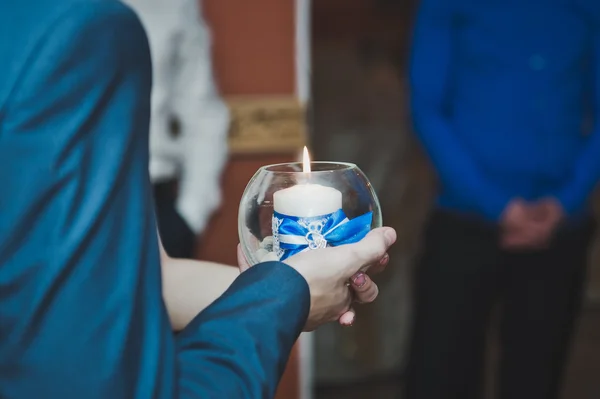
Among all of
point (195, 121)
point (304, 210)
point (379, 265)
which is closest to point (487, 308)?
point (195, 121)

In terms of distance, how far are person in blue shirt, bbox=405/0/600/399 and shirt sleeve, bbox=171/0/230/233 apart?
58 cm

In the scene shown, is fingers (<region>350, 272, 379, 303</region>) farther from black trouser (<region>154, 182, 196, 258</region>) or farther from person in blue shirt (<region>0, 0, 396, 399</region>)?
black trouser (<region>154, 182, 196, 258</region>)

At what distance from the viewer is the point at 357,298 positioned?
77 centimetres

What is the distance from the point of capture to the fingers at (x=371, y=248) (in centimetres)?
70

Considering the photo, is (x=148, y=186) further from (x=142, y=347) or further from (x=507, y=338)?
(x=507, y=338)

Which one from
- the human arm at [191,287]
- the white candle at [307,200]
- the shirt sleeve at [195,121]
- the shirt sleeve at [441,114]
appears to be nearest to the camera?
the white candle at [307,200]

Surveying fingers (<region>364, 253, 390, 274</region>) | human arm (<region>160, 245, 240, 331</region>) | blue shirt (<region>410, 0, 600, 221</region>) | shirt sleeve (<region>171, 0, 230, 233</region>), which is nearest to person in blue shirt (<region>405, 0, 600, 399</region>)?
blue shirt (<region>410, 0, 600, 221</region>)

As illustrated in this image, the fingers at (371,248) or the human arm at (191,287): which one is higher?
the fingers at (371,248)

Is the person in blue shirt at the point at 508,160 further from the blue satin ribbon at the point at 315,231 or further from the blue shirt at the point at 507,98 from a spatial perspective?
the blue satin ribbon at the point at 315,231

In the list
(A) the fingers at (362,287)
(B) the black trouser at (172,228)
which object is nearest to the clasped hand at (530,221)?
(B) the black trouser at (172,228)

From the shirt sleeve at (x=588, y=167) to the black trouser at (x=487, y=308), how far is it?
85 mm

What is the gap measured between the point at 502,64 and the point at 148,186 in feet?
4.65

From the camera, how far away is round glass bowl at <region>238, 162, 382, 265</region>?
0.69 m

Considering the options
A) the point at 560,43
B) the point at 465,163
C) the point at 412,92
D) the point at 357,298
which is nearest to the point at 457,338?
the point at 465,163
